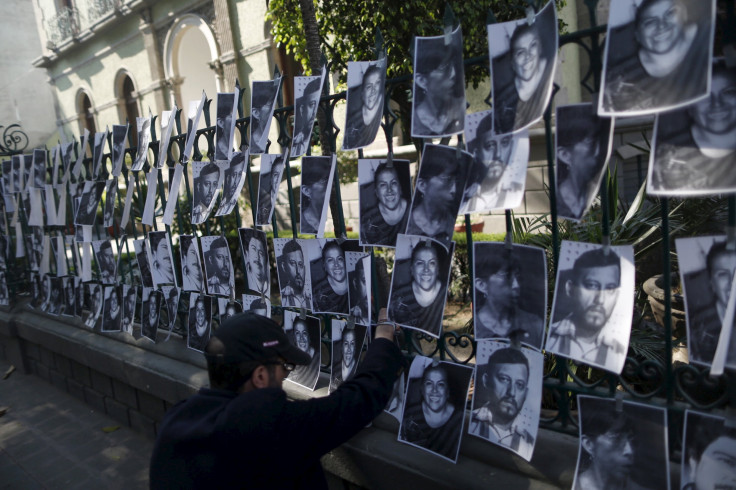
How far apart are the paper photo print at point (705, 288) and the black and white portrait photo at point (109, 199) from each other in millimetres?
3224

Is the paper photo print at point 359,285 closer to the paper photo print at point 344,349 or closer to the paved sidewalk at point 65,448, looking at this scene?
the paper photo print at point 344,349

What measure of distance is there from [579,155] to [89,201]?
3.27 metres

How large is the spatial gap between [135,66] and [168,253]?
51.8 ft

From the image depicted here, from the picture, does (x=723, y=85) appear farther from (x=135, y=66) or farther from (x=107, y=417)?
(x=135, y=66)

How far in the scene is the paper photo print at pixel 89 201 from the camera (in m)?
3.57

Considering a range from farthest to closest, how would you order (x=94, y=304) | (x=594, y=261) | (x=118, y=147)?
(x=94, y=304), (x=118, y=147), (x=594, y=261)

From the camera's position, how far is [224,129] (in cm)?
263

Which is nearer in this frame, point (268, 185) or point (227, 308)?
point (268, 185)

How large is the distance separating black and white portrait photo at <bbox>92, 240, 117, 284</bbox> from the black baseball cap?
2531mm

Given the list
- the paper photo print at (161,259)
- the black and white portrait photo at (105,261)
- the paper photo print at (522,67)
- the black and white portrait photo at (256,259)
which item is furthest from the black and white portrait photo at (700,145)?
the black and white portrait photo at (105,261)

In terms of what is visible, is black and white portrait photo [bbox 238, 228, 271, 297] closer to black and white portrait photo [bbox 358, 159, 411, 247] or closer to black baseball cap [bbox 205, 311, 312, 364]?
black and white portrait photo [bbox 358, 159, 411, 247]

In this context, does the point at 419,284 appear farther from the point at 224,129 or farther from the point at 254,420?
the point at 224,129

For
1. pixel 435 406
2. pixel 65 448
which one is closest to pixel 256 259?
pixel 435 406

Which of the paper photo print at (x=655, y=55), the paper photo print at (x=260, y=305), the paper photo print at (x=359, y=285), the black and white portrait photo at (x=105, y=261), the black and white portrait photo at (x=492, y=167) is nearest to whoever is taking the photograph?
the paper photo print at (x=655, y=55)
